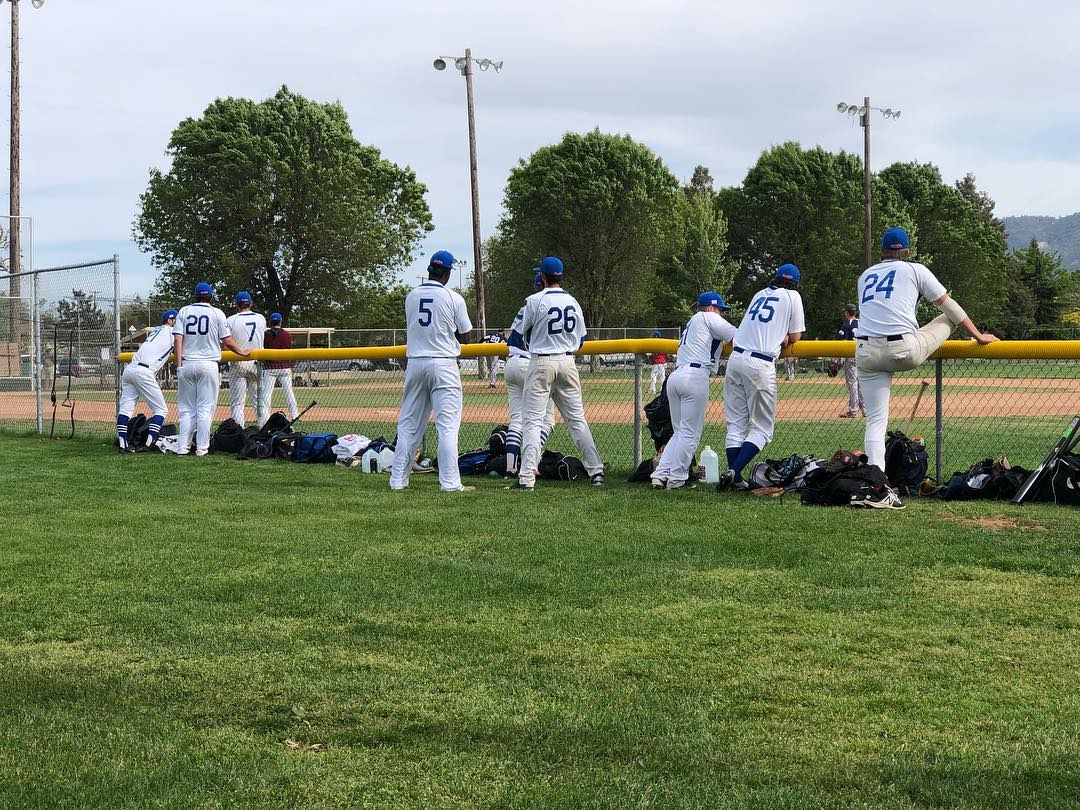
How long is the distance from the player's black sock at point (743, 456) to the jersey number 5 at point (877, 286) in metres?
1.66

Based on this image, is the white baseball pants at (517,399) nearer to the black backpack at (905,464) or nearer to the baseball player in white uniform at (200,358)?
the black backpack at (905,464)

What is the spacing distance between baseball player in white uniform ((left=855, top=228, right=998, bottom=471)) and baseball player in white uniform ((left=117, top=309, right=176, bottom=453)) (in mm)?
9592

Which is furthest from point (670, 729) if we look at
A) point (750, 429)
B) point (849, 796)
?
point (750, 429)

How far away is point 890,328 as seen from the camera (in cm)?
891

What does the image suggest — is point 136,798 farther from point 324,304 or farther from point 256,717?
point 324,304

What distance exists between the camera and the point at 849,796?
10.7 ft

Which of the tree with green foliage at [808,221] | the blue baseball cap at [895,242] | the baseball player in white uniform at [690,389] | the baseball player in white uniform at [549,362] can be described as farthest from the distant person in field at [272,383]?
the tree with green foliage at [808,221]

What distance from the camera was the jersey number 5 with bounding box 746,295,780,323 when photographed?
9.71 m

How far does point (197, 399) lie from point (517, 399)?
4.64 metres

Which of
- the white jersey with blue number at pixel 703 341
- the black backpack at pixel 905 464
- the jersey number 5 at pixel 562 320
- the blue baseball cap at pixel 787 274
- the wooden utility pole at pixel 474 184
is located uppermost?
the wooden utility pole at pixel 474 184

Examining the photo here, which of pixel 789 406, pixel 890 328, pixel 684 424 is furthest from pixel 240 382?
pixel 789 406

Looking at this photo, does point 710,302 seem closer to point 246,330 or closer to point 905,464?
point 905,464

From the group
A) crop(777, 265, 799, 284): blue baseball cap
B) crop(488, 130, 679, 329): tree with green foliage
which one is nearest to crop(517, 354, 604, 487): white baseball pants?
crop(777, 265, 799, 284): blue baseball cap

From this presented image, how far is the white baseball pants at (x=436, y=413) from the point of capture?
10.3m
